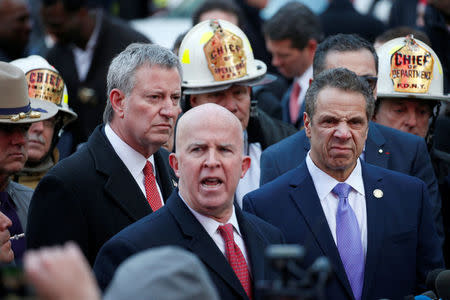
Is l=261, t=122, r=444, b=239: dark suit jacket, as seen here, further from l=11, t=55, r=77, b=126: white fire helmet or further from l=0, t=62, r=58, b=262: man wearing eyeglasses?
l=11, t=55, r=77, b=126: white fire helmet

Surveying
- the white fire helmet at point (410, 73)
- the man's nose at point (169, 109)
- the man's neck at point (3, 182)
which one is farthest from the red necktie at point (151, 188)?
the white fire helmet at point (410, 73)

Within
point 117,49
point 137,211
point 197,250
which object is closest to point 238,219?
point 197,250

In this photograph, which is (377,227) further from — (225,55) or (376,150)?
(225,55)

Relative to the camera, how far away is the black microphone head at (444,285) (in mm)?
4477

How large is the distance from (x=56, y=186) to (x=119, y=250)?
2.41 ft

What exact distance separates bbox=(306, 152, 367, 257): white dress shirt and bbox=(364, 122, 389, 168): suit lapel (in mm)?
714

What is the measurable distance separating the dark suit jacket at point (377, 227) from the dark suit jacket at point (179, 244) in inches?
25.8

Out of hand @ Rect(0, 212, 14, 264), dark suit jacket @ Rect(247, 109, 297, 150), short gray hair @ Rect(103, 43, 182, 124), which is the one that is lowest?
hand @ Rect(0, 212, 14, 264)

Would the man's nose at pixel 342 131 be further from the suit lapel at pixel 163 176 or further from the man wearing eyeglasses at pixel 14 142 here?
the man wearing eyeglasses at pixel 14 142

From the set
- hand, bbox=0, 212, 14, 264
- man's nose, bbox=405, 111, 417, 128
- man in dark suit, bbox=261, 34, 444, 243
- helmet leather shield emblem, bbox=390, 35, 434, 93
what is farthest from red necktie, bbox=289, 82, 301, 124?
hand, bbox=0, 212, 14, 264

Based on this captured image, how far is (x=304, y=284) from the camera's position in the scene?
9.80 ft

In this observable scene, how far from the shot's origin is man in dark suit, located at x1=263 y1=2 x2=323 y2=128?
8.98m

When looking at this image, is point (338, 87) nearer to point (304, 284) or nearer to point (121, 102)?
point (121, 102)

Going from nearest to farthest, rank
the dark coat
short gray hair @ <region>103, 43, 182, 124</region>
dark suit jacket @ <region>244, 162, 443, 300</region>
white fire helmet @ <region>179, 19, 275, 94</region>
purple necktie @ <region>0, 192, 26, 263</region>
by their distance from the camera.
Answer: dark suit jacket @ <region>244, 162, 443, 300</region>
short gray hair @ <region>103, 43, 182, 124</region>
purple necktie @ <region>0, 192, 26, 263</region>
white fire helmet @ <region>179, 19, 275, 94</region>
the dark coat
